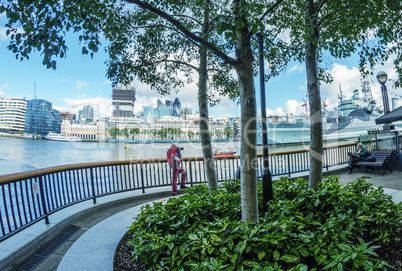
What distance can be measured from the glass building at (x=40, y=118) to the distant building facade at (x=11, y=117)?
→ 393cm

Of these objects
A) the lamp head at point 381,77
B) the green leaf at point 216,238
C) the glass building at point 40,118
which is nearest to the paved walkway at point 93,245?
the green leaf at point 216,238

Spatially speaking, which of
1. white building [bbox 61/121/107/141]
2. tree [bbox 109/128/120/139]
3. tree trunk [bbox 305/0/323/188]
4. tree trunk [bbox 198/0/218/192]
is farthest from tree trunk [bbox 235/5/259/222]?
white building [bbox 61/121/107/141]

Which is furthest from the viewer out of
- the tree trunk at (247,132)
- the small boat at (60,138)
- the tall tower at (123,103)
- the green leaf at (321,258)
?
the tall tower at (123,103)

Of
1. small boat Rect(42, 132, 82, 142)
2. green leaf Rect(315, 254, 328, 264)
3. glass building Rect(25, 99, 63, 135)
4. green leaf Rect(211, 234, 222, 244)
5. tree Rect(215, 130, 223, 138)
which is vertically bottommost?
green leaf Rect(315, 254, 328, 264)

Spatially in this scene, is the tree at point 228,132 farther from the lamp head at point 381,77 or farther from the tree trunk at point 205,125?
the tree trunk at point 205,125

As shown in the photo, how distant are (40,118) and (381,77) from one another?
125 m

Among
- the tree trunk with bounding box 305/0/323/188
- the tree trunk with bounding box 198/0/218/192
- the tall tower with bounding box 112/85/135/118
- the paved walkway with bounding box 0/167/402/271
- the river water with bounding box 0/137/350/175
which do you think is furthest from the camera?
the tall tower with bounding box 112/85/135/118

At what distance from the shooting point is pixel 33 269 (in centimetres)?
324

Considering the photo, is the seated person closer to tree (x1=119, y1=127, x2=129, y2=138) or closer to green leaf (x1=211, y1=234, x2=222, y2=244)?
green leaf (x1=211, y1=234, x2=222, y2=244)

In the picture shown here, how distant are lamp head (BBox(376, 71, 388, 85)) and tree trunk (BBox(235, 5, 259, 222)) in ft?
36.2

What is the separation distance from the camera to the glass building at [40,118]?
104 metres

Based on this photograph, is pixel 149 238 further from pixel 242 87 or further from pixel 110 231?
pixel 242 87

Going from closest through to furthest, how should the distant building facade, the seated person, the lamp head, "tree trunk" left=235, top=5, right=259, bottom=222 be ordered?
"tree trunk" left=235, top=5, right=259, bottom=222 < the seated person < the lamp head < the distant building facade

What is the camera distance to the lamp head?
420 inches
